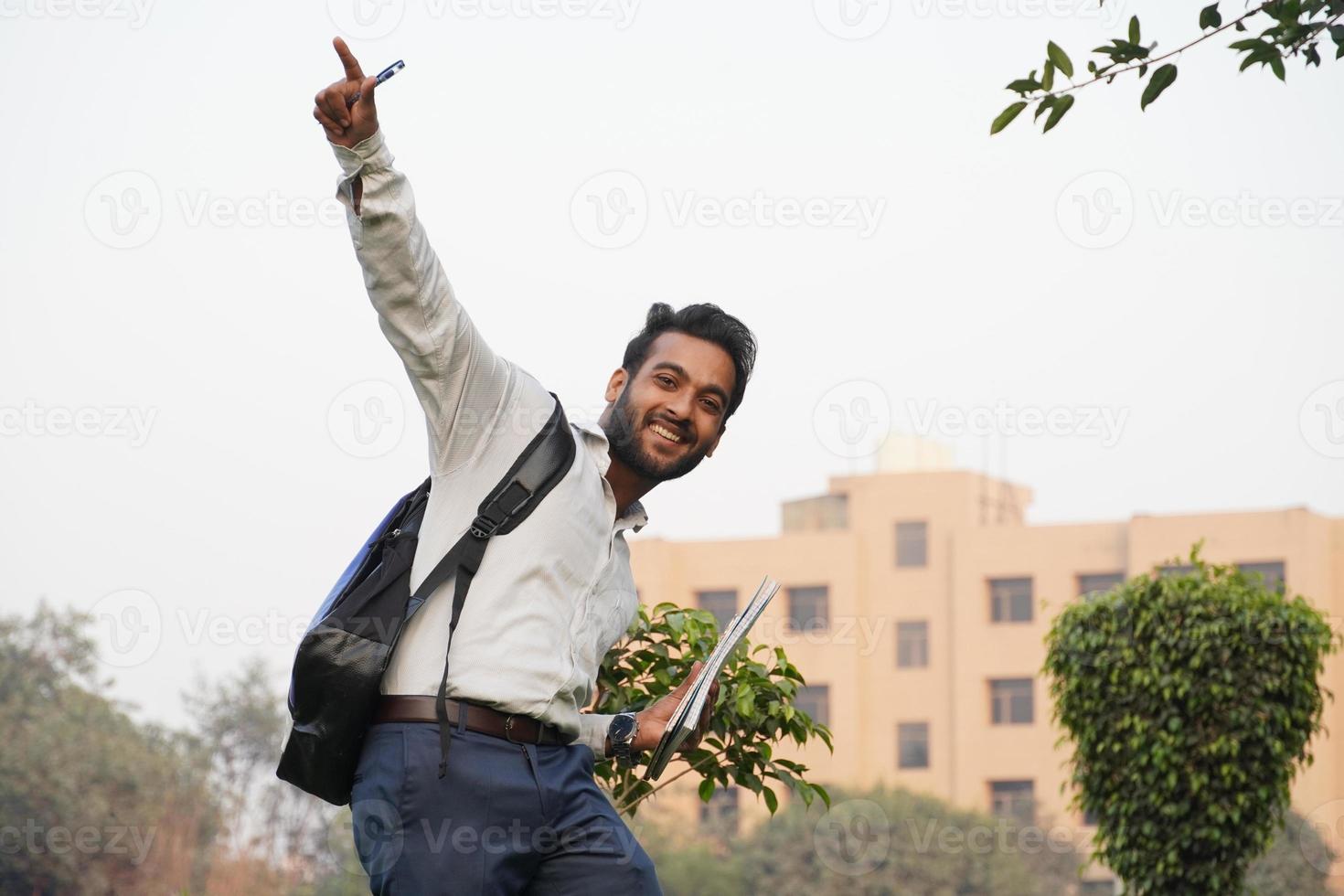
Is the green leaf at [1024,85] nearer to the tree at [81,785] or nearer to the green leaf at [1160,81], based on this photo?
the green leaf at [1160,81]

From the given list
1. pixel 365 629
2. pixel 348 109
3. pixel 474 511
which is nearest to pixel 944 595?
pixel 474 511

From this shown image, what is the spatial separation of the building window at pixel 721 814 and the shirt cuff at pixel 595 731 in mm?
38974

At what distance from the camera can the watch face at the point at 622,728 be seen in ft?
9.70

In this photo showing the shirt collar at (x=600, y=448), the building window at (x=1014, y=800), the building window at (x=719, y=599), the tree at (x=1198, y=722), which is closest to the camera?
the shirt collar at (x=600, y=448)

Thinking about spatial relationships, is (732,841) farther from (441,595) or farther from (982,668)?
(441,595)

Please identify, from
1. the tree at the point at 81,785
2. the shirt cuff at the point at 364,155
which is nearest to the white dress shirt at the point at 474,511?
the shirt cuff at the point at 364,155

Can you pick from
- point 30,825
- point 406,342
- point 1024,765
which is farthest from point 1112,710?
point 1024,765

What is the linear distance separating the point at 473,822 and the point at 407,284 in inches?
32.3

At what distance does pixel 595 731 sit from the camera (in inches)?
115

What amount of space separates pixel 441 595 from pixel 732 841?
1533 inches

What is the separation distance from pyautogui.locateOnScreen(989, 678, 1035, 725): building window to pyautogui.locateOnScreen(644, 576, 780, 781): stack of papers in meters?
42.5

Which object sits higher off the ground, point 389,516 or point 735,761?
point 389,516

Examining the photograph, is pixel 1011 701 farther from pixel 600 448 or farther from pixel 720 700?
pixel 600 448

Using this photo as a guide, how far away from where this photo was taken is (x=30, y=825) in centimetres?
2616
